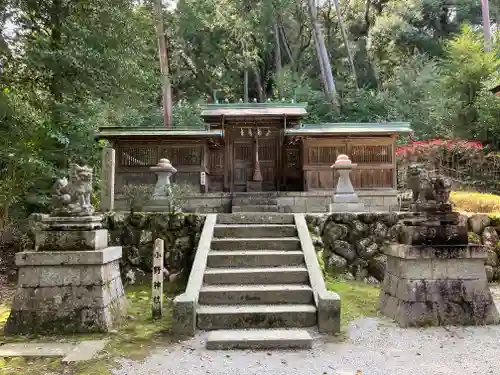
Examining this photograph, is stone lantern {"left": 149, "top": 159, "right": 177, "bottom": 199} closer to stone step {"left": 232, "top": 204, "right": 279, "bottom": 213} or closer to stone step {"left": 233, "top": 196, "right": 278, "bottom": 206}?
stone step {"left": 232, "top": 204, "right": 279, "bottom": 213}

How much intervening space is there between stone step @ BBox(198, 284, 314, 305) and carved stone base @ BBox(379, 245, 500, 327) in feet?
4.66

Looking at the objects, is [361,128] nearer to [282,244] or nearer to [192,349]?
[282,244]

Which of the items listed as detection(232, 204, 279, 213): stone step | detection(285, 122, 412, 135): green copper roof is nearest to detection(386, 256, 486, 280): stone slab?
detection(232, 204, 279, 213): stone step

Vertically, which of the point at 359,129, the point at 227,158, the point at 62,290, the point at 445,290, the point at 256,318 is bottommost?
the point at 256,318

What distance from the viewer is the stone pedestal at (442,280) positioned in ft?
17.5

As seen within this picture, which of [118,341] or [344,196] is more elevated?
[344,196]

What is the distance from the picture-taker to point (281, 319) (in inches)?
207

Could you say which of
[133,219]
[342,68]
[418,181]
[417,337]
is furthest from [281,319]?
[342,68]

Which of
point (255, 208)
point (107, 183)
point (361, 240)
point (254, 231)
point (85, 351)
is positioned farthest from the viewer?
point (255, 208)

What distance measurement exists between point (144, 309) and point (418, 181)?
4.99 meters

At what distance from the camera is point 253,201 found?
12.9m

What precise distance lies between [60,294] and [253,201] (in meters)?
8.22

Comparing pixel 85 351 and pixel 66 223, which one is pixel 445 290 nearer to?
pixel 85 351

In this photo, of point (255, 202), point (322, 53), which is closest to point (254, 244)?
point (255, 202)
